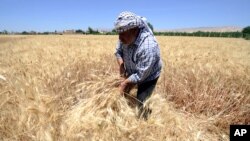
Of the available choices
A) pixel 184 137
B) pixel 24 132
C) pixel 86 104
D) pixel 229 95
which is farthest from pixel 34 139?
pixel 229 95

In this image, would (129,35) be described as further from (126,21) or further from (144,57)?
(144,57)

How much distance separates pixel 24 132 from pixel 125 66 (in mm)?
1625

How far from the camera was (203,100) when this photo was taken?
14.8 feet

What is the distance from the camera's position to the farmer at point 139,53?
11.3 ft

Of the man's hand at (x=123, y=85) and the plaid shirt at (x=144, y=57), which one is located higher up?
the plaid shirt at (x=144, y=57)

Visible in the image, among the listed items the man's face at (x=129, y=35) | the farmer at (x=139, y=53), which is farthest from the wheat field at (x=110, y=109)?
the man's face at (x=129, y=35)

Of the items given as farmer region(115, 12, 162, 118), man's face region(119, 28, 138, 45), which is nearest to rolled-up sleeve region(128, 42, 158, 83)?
farmer region(115, 12, 162, 118)

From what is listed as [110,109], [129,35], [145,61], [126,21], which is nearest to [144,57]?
[145,61]

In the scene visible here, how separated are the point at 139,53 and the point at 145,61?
0.13 meters

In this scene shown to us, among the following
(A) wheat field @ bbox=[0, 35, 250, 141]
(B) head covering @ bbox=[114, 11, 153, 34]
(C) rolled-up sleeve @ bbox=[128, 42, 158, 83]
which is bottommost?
(A) wheat field @ bbox=[0, 35, 250, 141]

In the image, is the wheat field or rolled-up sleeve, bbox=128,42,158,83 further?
rolled-up sleeve, bbox=128,42,158,83

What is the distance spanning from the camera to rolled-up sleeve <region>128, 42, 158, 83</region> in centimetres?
344

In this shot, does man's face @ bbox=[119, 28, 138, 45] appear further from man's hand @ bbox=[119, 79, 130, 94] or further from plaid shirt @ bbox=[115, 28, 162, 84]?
man's hand @ bbox=[119, 79, 130, 94]

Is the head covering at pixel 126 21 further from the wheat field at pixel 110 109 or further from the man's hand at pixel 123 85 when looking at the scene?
the wheat field at pixel 110 109
